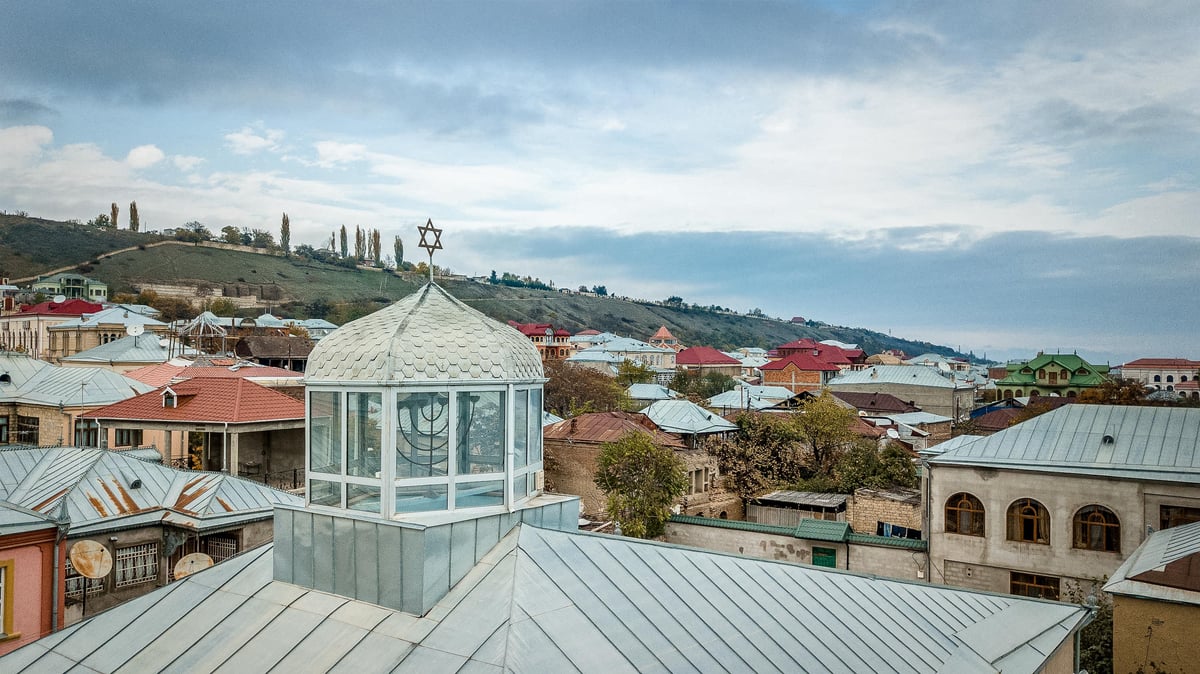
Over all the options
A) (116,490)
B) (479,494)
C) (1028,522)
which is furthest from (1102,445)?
(116,490)

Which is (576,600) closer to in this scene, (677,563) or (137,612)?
(677,563)

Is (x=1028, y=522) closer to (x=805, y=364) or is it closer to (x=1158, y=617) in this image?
(x=1158, y=617)

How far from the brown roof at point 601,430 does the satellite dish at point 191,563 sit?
49.3ft

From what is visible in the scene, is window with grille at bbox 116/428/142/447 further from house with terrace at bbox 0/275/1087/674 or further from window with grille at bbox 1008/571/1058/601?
window with grille at bbox 1008/571/1058/601

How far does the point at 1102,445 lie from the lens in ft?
66.2

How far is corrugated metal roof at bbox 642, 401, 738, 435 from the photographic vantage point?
35312 millimetres

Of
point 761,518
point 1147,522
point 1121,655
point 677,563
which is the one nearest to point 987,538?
point 1147,522

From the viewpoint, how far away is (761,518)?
30.5m

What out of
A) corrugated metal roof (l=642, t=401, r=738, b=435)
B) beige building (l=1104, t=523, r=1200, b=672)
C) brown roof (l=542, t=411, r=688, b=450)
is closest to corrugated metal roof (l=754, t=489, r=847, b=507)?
brown roof (l=542, t=411, r=688, b=450)

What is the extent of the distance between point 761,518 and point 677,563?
24.4 m

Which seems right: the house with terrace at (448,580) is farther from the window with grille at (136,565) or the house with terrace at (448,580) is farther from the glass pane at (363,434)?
the window with grille at (136,565)

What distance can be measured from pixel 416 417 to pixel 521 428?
1082 mm

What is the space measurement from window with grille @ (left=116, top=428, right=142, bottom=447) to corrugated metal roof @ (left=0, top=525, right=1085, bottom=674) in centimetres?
2489

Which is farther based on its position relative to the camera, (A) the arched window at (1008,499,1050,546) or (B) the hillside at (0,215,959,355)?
(B) the hillside at (0,215,959,355)
